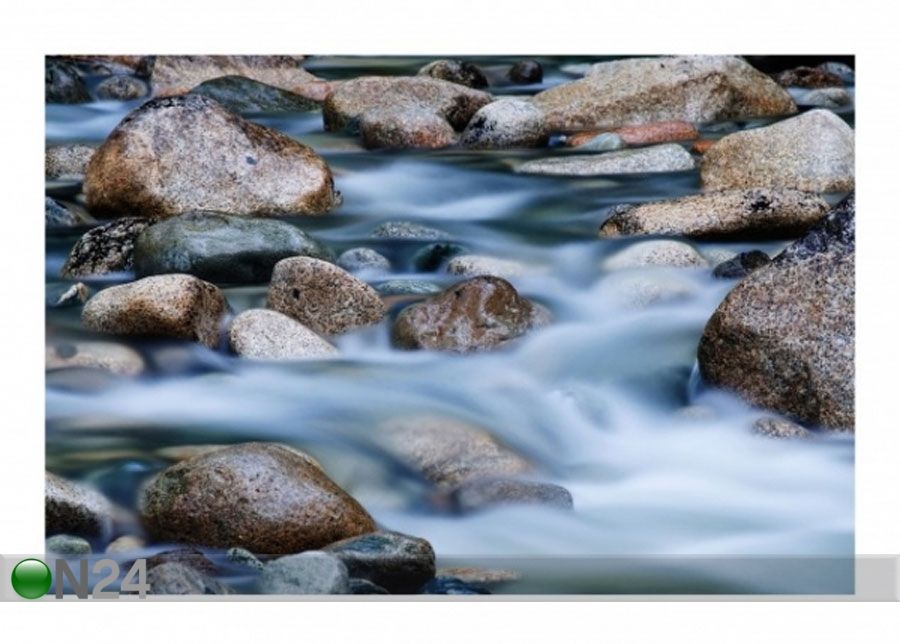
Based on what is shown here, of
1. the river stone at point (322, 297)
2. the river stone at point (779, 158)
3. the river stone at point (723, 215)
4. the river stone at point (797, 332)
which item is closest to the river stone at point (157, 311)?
the river stone at point (322, 297)

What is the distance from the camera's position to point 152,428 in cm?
535

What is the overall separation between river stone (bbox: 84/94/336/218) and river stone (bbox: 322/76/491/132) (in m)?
0.23

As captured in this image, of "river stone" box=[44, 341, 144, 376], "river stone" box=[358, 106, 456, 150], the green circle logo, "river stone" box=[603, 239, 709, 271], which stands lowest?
the green circle logo

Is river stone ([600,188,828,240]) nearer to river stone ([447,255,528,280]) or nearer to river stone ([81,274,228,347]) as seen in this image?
river stone ([447,255,528,280])

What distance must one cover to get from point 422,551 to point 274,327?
97cm

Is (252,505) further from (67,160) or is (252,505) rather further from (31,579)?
(67,160)

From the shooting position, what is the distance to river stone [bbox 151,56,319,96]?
18.6 feet

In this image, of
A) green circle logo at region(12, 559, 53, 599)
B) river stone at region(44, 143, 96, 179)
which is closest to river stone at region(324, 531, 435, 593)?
green circle logo at region(12, 559, 53, 599)

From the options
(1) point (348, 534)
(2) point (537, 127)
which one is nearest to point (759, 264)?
(2) point (537, 127)

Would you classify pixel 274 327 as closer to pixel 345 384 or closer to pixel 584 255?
pixel 345 384

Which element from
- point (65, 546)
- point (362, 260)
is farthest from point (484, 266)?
point (65, 546)

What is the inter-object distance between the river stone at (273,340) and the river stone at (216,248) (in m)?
0.27

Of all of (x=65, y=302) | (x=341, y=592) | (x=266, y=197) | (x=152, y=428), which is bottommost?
(x=341, y=592)

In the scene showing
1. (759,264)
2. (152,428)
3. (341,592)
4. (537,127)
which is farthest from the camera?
(537,127)
